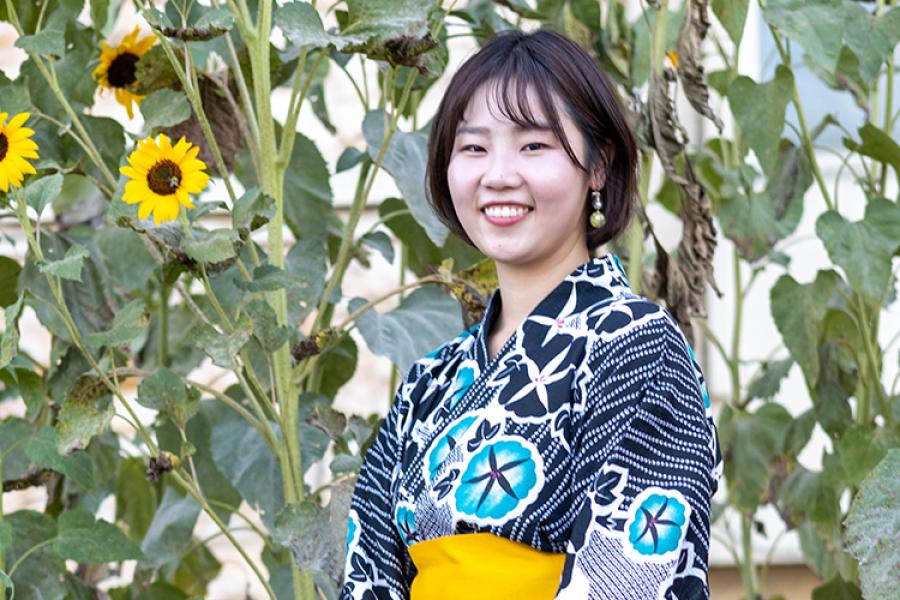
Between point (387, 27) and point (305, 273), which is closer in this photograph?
point (387, 27)

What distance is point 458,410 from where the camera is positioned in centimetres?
125

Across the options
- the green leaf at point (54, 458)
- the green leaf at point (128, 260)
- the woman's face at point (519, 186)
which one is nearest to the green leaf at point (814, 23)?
the woman's face at point (519, 186)

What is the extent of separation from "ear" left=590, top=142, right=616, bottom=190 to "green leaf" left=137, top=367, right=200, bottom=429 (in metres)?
0.56

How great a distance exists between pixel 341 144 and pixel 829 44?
1.70 m

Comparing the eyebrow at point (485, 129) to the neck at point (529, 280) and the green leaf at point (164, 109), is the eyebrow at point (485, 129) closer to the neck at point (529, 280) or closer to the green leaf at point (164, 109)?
the neck at point (529, 280)

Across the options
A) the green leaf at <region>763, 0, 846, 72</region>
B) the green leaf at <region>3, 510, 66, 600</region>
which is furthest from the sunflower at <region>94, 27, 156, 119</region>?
the green leaf at <region>763, 0, 846, 72</region>

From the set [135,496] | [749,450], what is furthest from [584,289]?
[135,496]

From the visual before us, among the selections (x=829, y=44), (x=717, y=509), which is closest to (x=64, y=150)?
(x=829, y=44)

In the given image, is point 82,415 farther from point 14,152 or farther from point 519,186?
point 519,186

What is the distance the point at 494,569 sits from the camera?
3.80 feet

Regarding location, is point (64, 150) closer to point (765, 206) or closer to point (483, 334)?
point (483, 334)

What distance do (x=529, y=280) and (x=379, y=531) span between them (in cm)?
26

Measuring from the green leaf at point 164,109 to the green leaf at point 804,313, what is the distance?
78cm

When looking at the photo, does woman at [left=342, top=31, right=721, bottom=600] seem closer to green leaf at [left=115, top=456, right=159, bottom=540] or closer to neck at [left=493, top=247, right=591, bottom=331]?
neck at [left=493, top=247, right=591, bottom=331]
